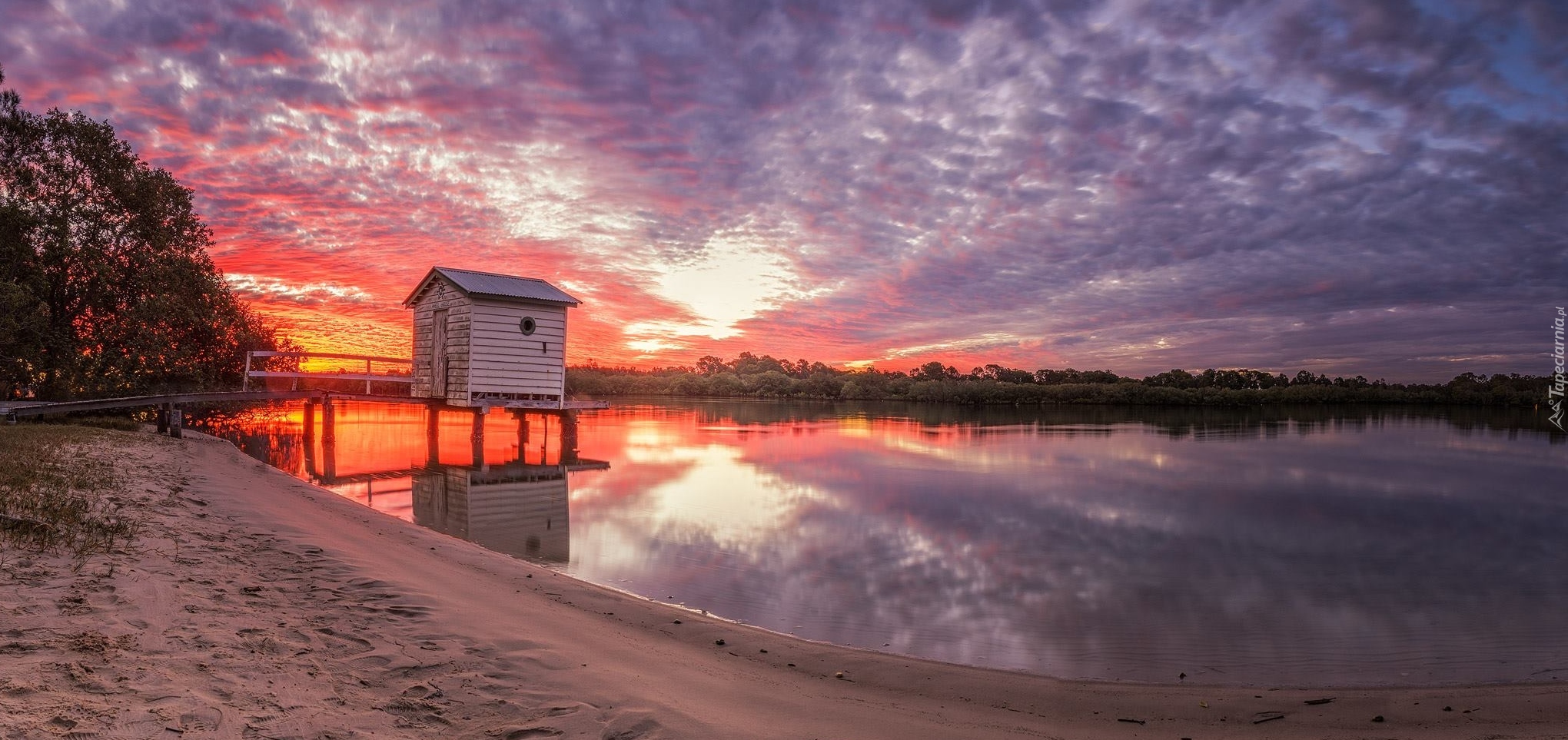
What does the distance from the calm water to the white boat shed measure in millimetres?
2321

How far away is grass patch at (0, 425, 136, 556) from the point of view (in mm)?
5211

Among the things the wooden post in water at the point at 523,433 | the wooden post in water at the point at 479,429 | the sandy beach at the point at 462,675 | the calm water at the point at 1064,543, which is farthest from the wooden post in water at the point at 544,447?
A: the sandy beach at the point at 462,675

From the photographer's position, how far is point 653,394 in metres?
Answer: 115

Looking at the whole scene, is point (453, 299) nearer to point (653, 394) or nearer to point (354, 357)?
point (354, 357)

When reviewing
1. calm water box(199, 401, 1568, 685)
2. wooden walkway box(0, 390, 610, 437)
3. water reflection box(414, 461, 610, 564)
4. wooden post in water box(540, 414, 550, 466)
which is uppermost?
wooden walkway box(0, 390, 610, 437)

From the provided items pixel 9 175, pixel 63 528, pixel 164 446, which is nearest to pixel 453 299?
pixel 164 446

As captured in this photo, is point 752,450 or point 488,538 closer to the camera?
point 488,538

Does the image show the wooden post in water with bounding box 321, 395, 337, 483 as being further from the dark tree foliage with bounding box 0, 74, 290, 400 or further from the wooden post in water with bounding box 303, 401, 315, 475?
the dark tree foliage with bounding box 0, 74, 290, 400

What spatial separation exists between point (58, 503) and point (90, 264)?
20658mm

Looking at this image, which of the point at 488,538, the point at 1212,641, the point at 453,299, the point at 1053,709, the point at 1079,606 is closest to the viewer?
the point at 1053,709

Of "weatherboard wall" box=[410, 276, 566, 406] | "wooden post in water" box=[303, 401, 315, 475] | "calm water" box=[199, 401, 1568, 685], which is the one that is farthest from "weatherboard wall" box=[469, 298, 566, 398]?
"wooden post in water" box=[303, 401, 315, 475]

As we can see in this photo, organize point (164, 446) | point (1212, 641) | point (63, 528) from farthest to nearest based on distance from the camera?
point (164, 446) < point (1212, 641) < point (63, 528)

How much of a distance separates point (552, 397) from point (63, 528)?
19.1 metres

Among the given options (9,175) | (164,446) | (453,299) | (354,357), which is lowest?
(164,446)
